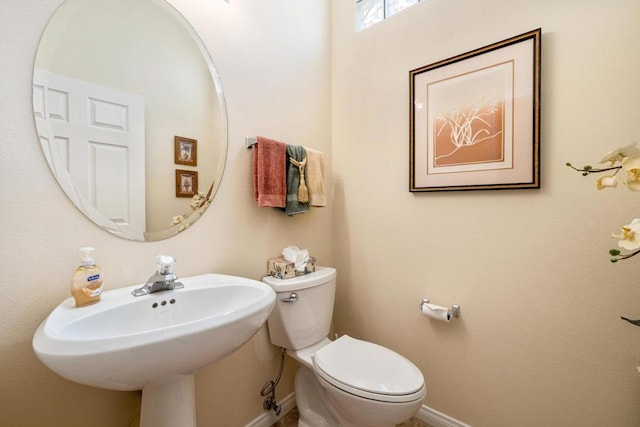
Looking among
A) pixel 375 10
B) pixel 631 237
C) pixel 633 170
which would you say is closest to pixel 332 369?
pixel 631 237

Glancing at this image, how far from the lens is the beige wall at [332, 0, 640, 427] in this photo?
101 centimetres

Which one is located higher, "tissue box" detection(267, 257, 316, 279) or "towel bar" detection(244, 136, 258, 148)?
"towel bar" detection(244, 136, 258, 148)

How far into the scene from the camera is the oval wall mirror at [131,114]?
835 millimetres

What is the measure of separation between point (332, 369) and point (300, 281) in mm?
385

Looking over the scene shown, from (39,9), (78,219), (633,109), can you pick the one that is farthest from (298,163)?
(633,109)

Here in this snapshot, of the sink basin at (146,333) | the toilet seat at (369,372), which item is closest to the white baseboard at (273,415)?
the toilet seat at (369,372)

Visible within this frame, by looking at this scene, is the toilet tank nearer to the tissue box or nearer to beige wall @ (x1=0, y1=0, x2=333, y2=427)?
the tissue box

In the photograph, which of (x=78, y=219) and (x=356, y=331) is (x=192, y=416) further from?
(x=356, y=331)

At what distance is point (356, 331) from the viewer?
1729 millimetres

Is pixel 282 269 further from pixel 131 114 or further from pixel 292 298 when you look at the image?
pixel 131 114

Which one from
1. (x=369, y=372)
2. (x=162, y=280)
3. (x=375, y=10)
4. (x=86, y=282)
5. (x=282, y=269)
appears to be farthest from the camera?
(x=375, y=10)

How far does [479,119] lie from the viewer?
1.25 m

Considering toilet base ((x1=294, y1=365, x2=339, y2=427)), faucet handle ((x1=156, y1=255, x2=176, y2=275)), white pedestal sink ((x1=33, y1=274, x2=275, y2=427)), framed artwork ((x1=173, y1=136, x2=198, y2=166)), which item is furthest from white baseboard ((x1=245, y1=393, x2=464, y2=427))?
framed artwork ((x1=173, y1=136, x2=198, y2=166))

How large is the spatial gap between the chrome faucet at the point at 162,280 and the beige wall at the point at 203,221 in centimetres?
11
